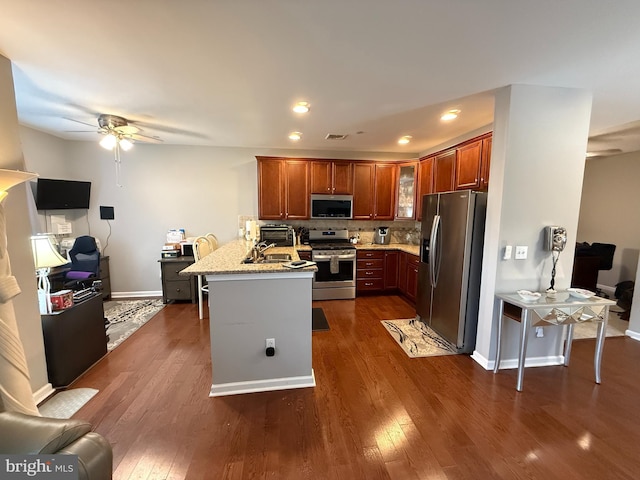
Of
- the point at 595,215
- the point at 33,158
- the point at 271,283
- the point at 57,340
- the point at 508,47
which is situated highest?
the point at 508,47

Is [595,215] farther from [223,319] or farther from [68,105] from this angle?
[68,105]

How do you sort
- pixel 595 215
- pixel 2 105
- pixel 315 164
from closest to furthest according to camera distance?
pixel 2 105, pixel 315 164, pixel 595 215

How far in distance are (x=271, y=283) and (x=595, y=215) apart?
267 inches

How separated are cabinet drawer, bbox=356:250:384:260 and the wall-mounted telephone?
8.14ft

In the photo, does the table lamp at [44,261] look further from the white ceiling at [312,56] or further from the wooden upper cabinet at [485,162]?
the wooden upper cabinet at [485,162]

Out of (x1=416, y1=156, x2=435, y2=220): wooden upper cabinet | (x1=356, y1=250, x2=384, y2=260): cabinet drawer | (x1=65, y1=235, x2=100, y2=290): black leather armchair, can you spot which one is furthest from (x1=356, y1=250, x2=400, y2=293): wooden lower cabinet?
(x1=65, y1=235, x2=100, y2=290): black leather armchair

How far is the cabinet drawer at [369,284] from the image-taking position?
15.6ft

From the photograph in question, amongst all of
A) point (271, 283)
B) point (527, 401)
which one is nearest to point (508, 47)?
point (271, 283)

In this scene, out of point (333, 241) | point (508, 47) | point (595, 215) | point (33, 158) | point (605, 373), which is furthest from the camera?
point (595, 215)

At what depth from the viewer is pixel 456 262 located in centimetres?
293

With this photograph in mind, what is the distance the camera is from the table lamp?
2.21 meters

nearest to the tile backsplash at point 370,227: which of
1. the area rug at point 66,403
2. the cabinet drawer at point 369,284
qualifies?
the cabinet drawer at point 369,284

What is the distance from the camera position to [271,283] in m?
2.27

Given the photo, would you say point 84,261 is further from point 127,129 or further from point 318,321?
point 318,321
